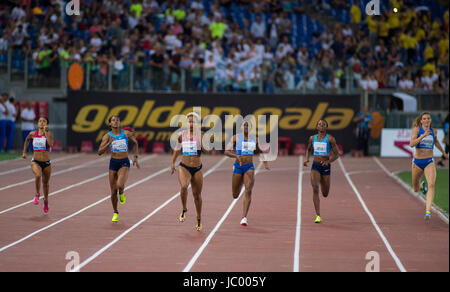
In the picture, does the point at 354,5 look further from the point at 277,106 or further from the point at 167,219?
the point at 167,219

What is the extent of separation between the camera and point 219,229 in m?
14.7

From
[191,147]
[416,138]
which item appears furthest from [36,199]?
[416,138]

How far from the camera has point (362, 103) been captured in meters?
32.9

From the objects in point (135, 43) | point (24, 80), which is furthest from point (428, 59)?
point (24, 80)

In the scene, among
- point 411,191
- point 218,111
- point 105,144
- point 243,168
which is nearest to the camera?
point 105,144

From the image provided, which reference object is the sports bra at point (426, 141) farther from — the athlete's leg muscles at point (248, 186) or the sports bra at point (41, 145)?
the sports bra at point (41, 145)

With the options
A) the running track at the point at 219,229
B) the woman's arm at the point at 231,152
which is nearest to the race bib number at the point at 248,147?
the woman's arm at the point at 231,152

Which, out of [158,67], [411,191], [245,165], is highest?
[158,67]

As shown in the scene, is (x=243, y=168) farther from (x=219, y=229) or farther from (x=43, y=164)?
(x=43, y=164)

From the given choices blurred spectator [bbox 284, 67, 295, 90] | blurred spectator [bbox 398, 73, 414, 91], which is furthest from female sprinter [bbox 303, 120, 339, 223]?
blurred spectator [bbox 398, 73, 414, 91]

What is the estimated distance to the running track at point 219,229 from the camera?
11477 millimetres

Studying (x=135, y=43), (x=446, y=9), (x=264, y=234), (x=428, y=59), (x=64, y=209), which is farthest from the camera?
(x=446, y=9)

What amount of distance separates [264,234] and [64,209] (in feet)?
16.6

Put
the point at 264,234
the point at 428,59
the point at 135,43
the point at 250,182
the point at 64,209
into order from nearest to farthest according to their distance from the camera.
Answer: the point at 264,234, the point at 250,182, the point at 64,209, the point at 135,43, the point at 428,59
